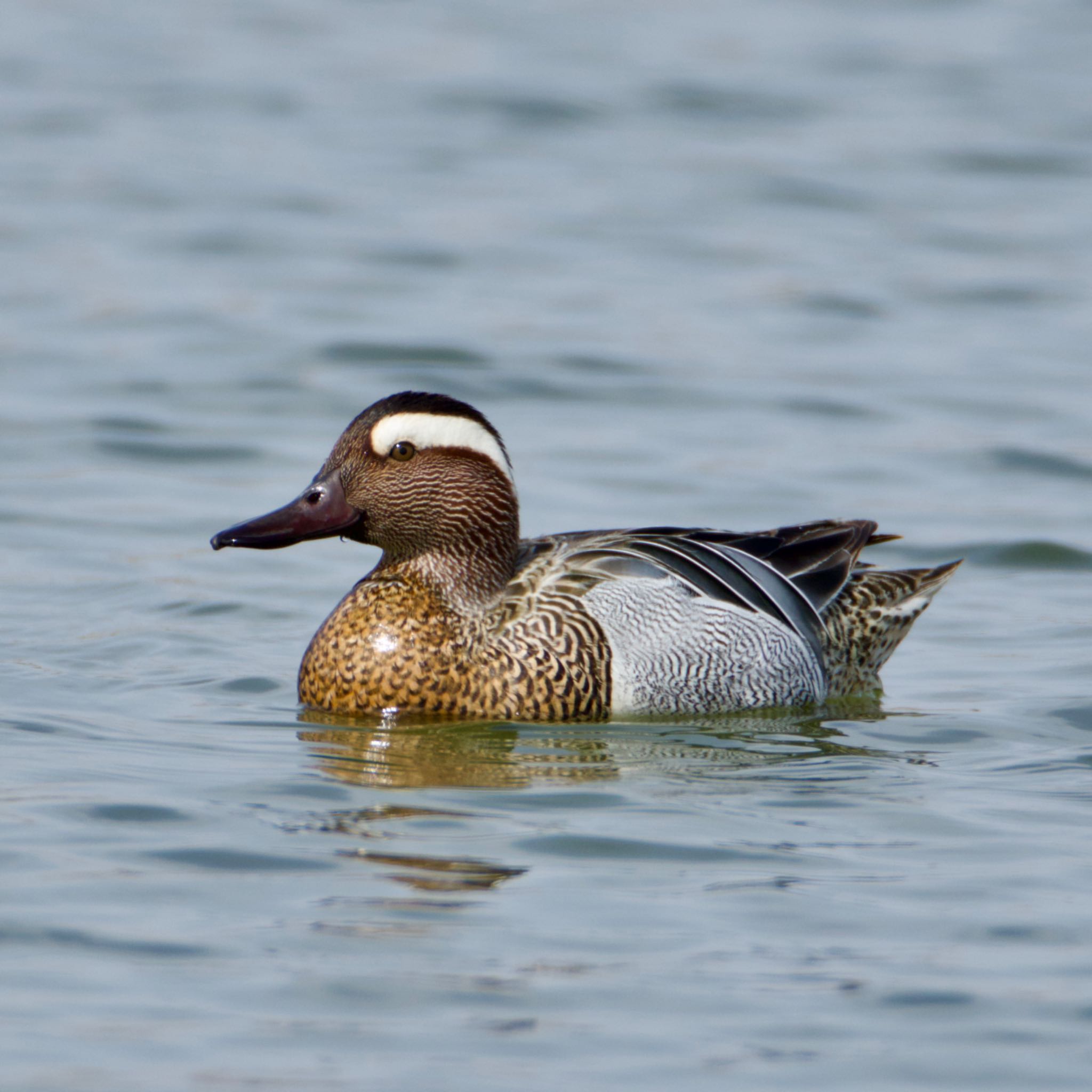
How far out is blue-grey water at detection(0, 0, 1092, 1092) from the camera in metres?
5.52

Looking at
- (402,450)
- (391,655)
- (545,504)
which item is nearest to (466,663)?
(391,655)

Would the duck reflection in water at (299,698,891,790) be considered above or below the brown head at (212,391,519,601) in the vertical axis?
below

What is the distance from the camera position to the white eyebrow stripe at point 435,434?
8383mm

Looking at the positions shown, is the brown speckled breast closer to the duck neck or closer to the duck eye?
the duck neck

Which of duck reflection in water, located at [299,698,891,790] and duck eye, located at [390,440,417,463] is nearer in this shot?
duck reflection in water, located at [299,698,891,790]

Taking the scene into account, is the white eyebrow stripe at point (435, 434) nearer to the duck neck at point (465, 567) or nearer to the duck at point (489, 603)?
the duck at point (489, 603)

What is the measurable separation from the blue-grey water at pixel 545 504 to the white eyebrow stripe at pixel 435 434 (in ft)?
Result: 3.74

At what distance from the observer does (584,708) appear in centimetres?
834

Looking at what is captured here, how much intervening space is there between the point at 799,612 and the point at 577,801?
8.01ft

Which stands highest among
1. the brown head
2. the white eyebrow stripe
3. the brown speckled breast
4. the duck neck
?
the white eyebrow stripe

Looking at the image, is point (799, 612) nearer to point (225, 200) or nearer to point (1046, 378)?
point (1046, 378)

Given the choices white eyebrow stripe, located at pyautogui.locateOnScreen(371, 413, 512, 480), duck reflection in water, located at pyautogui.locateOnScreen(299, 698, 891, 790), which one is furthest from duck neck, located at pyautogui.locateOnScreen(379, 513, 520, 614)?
duck reflection in water, located at pyautogui.locateOnScreen(299, 698, 891, 790)

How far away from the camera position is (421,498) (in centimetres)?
849

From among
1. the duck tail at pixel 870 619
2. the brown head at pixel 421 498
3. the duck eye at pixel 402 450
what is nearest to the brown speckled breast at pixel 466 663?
the brown head at pixel 421 498
